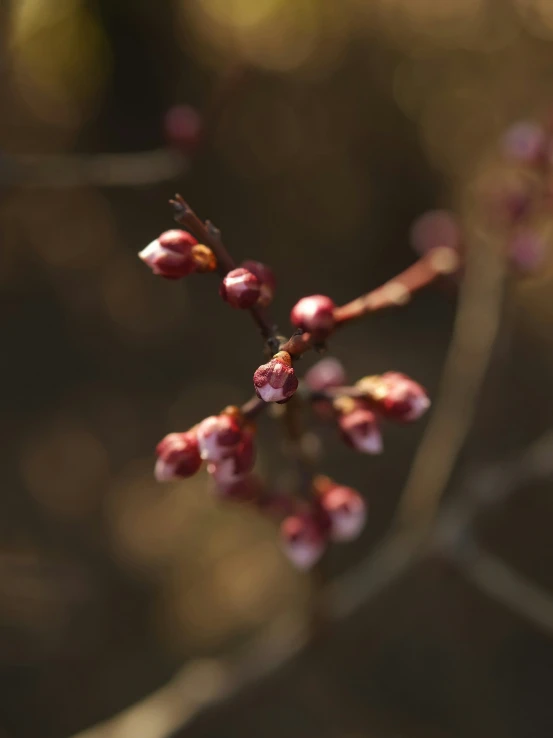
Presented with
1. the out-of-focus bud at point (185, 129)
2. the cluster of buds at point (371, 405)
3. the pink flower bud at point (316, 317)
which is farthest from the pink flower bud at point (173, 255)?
the out-of-focus bud at point (185, 129)

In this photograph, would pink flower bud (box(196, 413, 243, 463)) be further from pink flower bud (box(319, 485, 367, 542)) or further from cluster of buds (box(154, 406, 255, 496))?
pink flower bud (box(319, 485, 367, 542))

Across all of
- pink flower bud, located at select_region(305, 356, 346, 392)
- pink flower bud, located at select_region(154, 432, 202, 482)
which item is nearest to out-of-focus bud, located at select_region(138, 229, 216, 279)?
pink flower bud, located at select_region(154, 432, 202, 482)

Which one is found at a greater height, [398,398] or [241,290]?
[241,290]

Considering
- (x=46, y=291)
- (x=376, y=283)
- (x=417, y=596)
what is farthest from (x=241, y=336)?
(x=417, y=596)

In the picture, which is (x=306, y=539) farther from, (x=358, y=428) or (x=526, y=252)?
(x=526, y=252)

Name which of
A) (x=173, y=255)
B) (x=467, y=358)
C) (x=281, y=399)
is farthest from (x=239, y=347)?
(x=281, y=399)
